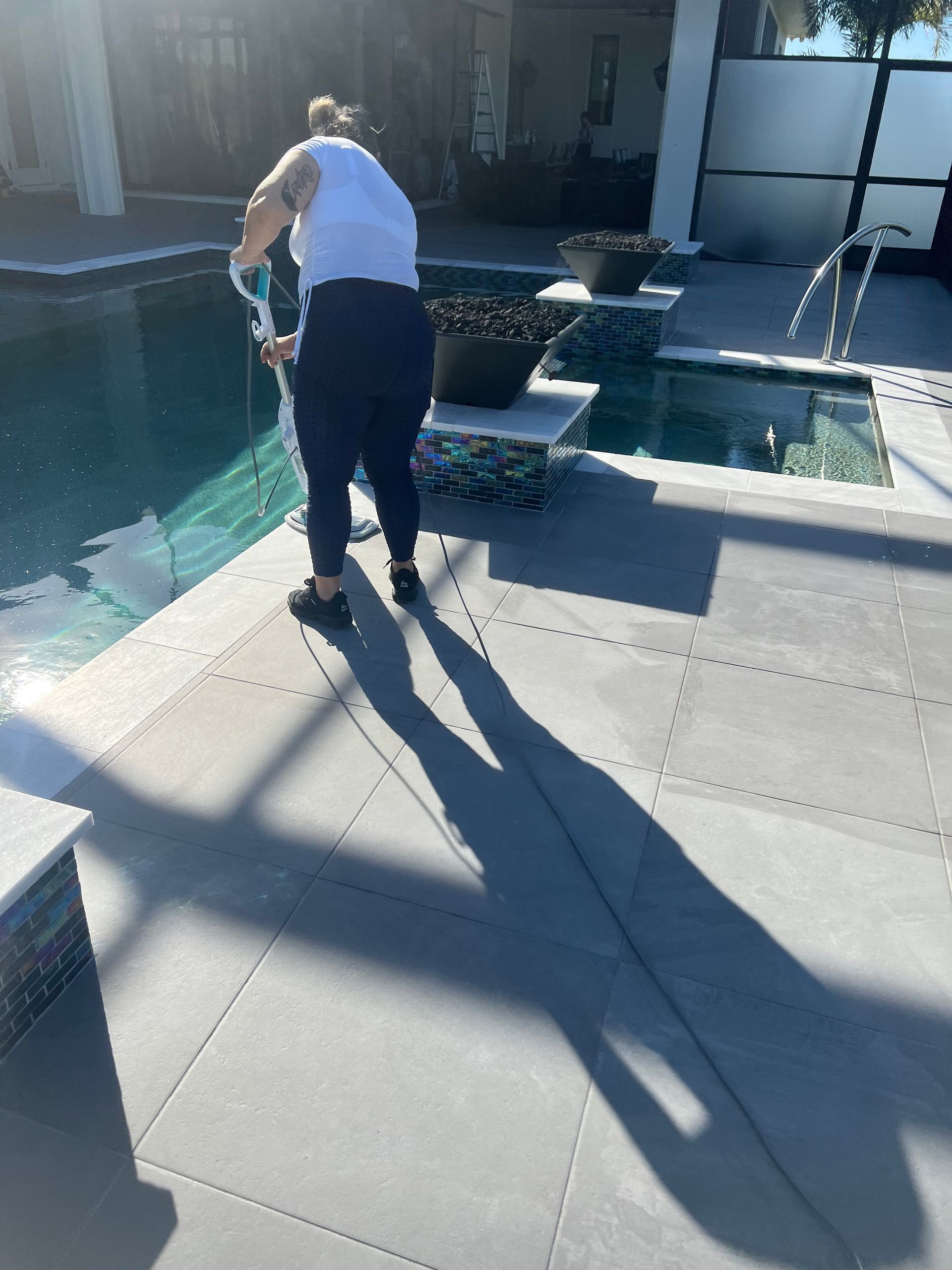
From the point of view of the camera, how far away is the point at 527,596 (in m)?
3.16

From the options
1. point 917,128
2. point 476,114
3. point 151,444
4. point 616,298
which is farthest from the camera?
point 476,114

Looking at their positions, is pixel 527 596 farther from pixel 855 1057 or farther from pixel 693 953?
pixel 855 1057

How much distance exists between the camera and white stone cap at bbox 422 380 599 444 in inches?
148

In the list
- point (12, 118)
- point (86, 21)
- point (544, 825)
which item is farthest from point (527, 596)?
point (12, 118)

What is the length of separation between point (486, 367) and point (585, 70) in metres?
15.5

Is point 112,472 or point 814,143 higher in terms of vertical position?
point 814,143

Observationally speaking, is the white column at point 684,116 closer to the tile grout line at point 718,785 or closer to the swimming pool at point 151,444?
the swimming pool at point 151,444

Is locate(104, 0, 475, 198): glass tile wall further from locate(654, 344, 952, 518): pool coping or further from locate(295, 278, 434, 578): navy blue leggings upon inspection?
locate(295, 278, 434, 578): navy blue leggings

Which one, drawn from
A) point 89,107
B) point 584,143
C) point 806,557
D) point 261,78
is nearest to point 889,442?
point 806,557

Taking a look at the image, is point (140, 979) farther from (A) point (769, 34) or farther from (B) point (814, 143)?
(A) point (769, 34)

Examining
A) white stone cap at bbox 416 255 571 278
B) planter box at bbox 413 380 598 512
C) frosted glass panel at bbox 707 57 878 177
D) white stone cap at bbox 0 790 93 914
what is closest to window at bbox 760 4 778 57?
frosted glass panel at bbox 707 57 878 177

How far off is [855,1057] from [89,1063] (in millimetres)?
1295

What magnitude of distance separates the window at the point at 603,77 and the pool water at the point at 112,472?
11.8 m

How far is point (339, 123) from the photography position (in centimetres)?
264
